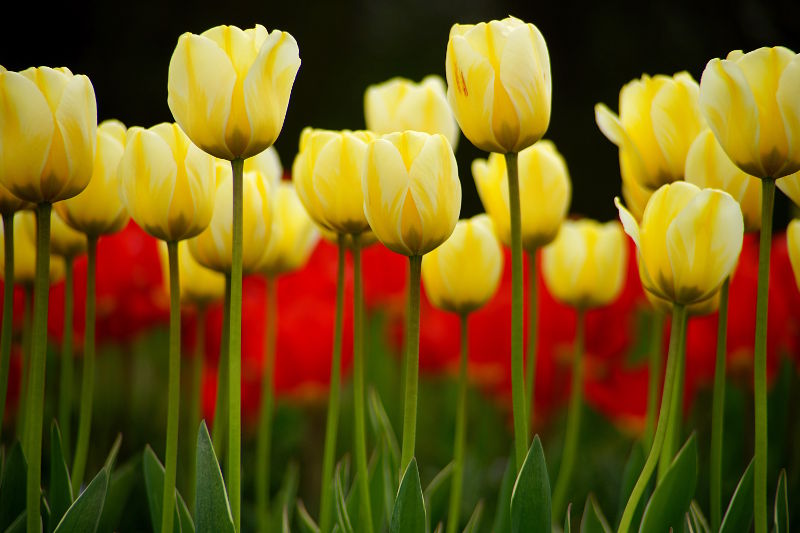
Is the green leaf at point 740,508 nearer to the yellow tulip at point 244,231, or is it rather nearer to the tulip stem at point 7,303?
the yellow tulip at point 244,231

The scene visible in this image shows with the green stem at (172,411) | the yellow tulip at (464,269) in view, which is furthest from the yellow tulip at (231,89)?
the yellow tulip at (464,269)

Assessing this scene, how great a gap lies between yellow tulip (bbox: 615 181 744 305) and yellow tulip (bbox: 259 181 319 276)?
428 millimetres

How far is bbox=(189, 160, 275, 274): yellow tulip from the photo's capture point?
2.69ft

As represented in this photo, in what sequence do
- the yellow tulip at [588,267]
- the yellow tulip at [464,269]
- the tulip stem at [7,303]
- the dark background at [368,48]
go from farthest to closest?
the dark background at [368,48] < the yellow tulip at [588,267] < the yellow tulip at [464,269] < the tulip stem at [7,303]

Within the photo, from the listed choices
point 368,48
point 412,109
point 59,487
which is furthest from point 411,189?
point 368,48

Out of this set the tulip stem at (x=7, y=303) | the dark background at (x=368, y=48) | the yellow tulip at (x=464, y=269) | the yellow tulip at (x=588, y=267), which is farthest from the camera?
the dark background at (x=368, y=48)

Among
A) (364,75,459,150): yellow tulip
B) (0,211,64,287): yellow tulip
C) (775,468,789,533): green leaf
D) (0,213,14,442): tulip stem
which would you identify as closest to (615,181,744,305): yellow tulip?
(775,468,789,533): green leaf

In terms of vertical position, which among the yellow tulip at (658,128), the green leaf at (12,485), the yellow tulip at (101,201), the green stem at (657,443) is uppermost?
the yellow tulip at (658,128)

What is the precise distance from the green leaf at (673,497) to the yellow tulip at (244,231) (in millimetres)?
435

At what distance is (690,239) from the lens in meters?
0.66

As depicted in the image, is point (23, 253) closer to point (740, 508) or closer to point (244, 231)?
point (244, 231)

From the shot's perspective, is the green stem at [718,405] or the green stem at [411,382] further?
the green stem at [718,405]

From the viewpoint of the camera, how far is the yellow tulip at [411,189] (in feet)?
2.18

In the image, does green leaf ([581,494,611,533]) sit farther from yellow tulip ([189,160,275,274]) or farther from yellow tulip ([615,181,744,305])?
yellow tulip ([189,160,275,274])
